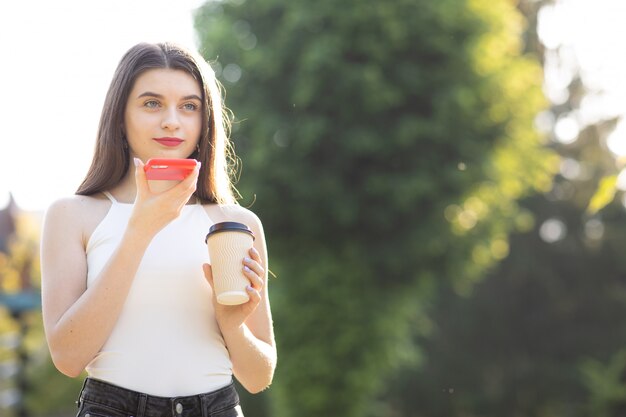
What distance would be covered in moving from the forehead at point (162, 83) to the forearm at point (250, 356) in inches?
22.8

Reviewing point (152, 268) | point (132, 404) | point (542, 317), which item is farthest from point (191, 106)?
point (542, 317)

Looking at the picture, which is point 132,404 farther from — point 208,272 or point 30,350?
point 30,350

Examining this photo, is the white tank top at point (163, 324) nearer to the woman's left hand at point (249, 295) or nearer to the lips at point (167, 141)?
the woman's left hand at point (249, 295)

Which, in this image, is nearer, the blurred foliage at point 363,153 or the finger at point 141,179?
the finger at point 141,179

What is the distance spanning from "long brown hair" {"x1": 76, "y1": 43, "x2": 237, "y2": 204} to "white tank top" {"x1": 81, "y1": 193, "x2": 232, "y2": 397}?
0.29 ft

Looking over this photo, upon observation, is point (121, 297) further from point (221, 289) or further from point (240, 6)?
point (240, 6)

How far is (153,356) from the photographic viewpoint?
6.28ft

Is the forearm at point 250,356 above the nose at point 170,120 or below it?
below

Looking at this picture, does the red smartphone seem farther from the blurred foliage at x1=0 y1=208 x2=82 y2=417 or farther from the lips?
the blurred foliage at x1=0 y1=208 x2=82 y2=417

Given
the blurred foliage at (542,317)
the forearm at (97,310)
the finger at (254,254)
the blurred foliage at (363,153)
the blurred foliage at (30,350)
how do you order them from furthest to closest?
1. the blurred foliage at (542,317)
2. the blurred foliage at (30,350)
3. the blurred foliage at (363,153)
4. the finger at (254,254)
5. the forearm at (97,310)

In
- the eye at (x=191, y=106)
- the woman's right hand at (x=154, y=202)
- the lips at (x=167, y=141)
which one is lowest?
the woman's right hand at (x=154, y=202)

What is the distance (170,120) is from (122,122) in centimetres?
14

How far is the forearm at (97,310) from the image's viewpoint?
72.0 inches

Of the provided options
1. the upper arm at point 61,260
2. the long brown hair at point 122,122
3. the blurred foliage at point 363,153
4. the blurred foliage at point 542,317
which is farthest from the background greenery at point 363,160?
the upper arm at point 61,260
